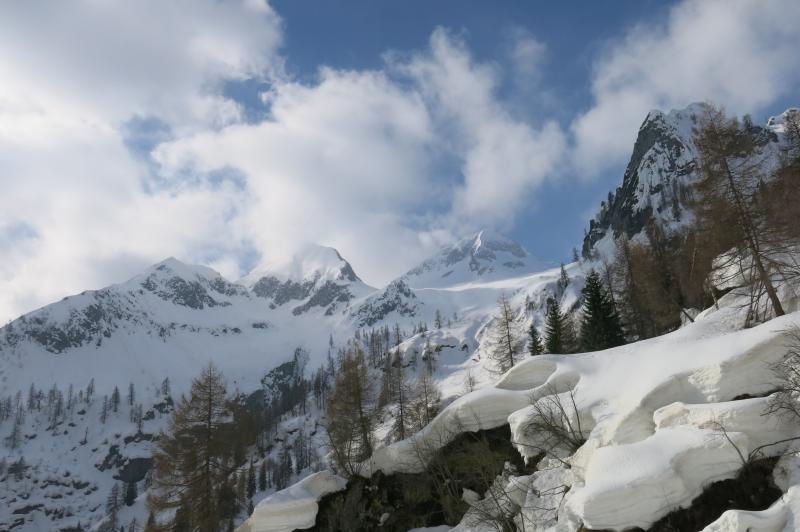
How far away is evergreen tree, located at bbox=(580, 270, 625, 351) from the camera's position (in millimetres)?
37719

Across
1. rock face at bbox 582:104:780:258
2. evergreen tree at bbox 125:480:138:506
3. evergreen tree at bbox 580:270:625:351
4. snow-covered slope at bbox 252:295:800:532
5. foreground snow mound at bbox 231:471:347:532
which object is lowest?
evergreen tree at bbox 125:480:138:506

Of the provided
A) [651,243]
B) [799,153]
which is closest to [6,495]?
[651,243]

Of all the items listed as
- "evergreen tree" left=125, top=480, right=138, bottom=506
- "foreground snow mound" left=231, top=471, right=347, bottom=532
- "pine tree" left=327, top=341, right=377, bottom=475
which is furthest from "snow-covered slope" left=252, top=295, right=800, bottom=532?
"evergreen tree" left=125, top=480, right=138, bottom=506

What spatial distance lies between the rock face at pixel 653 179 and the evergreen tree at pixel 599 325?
9306cm

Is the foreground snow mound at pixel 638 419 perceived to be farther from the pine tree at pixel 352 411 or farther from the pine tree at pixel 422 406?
Answer: the pine tree at pixel 422 406

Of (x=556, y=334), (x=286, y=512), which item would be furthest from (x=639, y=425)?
(x=556, y=334)

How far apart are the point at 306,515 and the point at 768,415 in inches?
771

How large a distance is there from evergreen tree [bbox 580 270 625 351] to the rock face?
305 ft

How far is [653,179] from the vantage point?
142 metres

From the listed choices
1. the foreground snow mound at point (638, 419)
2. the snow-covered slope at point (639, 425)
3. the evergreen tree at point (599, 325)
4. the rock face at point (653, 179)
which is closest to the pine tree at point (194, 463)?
the snow-covered slope at point (639, 425)

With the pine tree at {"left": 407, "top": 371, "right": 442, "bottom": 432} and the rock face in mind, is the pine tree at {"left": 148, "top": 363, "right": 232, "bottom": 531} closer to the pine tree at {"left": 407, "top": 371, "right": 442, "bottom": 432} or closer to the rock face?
the pine tree at {"left": 407, "top": 371, "right": 442, "bottom": 432}

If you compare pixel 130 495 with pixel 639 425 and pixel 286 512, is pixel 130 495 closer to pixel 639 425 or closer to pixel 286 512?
pixel 286 512

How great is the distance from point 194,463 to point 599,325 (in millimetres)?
28670

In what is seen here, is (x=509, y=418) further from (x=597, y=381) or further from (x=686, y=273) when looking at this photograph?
(x=686, y=273)
